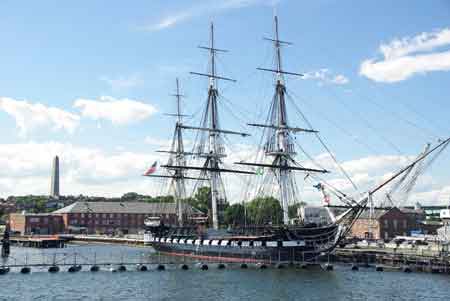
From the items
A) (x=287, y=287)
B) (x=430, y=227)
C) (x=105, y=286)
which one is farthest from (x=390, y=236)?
(x=105, y=286)

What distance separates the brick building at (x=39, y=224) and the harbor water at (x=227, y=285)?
10246cm

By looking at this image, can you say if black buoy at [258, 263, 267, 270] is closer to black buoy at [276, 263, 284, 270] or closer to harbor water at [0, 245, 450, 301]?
harbor water at [0, 245, 450, 301]

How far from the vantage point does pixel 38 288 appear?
1826 inches

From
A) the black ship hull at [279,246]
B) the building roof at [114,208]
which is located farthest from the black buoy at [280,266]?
the building roof at [114,208]

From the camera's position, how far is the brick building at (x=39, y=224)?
509 ft

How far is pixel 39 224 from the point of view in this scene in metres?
156

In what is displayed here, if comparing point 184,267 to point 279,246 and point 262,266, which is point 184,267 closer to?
point 262,266

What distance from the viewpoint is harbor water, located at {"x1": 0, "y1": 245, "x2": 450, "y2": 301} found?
4319 centimetres

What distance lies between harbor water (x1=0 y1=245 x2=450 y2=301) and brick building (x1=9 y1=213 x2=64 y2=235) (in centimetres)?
10246

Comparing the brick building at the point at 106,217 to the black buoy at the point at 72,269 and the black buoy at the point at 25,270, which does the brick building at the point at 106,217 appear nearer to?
the black buoy at the point at 72,269

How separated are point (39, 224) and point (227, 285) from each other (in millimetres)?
120289

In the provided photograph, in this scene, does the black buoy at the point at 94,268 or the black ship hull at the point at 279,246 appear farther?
the black ship hull at the point at 279,246

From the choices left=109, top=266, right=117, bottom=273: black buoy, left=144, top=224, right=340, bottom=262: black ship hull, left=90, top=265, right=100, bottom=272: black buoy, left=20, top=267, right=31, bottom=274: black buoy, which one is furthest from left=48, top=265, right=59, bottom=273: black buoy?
left=144, top=224, right=340, bottom=262: black ship hull

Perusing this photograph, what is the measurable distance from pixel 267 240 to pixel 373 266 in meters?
12.4
